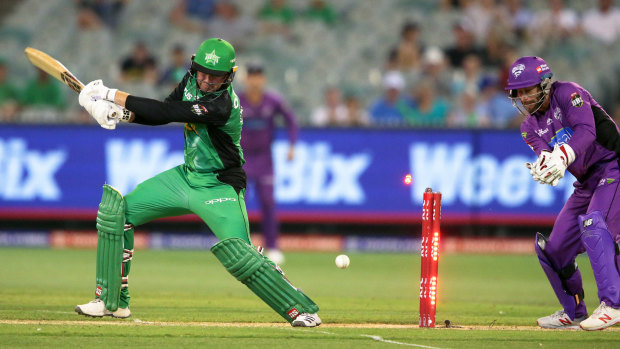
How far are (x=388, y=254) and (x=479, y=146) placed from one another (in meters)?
2.24

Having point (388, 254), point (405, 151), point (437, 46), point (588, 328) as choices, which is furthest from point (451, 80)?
point (588, 328)

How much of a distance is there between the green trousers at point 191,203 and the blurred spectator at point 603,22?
42.7 feet

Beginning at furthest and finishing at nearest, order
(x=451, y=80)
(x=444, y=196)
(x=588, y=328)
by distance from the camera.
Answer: (x=451, y=80) → (x=444, y=196) → (x=588, y=328)

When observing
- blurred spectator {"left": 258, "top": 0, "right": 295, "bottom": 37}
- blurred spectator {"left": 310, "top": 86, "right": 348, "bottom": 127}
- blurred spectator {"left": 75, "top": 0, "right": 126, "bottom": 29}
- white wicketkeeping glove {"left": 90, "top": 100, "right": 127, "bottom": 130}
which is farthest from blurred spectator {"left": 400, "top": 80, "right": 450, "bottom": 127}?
white wicketkeeping glove {"left": 90, "top": 100, "right": 127, "bottom": 130}

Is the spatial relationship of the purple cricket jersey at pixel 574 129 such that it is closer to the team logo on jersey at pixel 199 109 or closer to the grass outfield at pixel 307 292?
the grass outfield at pixel 307 292

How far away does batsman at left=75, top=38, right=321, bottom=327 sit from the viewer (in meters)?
7.82

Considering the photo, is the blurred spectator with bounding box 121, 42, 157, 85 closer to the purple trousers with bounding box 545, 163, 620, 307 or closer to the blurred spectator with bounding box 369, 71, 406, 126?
the blurred spectator with bounding box 369, 71, 406, 126

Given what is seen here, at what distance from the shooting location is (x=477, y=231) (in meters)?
16.2

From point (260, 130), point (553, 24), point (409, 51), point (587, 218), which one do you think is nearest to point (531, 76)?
point (587, 218)

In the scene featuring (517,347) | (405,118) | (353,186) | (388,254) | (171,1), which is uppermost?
(171,1)

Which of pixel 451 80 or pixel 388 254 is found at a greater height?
pixel 451 80

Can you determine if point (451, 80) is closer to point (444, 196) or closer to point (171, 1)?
point (444, 196)

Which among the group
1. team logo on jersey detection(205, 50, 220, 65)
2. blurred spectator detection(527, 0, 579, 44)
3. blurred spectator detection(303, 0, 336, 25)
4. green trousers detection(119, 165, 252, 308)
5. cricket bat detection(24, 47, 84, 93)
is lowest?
green trousers detection(119, 165, 252, 308)

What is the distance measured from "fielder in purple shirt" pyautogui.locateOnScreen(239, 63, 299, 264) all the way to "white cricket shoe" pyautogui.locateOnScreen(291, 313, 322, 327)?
20.0 feet
